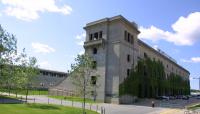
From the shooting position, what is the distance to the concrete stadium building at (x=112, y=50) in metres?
60.4

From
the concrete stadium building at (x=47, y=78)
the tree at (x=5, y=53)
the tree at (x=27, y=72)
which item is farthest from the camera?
the concrete stadium building at (x=47, y=78)

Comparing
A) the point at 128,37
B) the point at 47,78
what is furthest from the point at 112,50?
the point at 47,78

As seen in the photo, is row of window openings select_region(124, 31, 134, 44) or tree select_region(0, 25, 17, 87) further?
row of window openings select_region(124, 31, 134, 44)

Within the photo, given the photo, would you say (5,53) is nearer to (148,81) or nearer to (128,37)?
(128,37)

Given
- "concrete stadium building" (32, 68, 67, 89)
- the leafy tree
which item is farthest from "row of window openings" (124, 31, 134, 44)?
"concrete stadium building" (32, 68, 67, 89)

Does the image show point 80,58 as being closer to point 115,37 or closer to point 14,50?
point 14,50

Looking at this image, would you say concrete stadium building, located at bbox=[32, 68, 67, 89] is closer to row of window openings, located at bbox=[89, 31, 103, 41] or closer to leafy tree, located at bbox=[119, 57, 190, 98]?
leafy tree, located at bbox=[119, 57, 190, 98]

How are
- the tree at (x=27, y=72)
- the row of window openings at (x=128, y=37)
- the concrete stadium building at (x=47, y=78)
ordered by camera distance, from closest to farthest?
the tree at (x=27, y=72)
the row of window openings at (x=128, y=37)
the concrete stadium building at (x=47, y=78)

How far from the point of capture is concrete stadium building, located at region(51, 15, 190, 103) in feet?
198

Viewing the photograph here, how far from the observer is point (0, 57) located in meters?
24.2

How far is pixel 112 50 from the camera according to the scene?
62.0 meters

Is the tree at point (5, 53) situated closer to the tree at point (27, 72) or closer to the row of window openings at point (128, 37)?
the tree at point (27, 72)

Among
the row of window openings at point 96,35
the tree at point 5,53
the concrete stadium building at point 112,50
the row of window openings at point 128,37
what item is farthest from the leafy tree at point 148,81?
the tree at point 5,53

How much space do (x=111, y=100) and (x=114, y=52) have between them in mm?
10467
